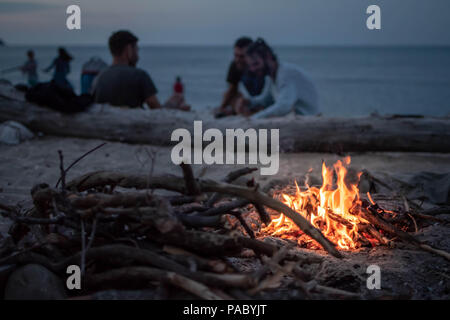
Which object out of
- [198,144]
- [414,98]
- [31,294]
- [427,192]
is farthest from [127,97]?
[414,98]

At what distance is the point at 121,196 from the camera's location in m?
2.21

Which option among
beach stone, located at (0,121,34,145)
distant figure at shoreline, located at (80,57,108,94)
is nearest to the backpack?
beach stone, located at (0,121,34,145)

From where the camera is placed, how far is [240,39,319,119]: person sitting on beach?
7434 mm

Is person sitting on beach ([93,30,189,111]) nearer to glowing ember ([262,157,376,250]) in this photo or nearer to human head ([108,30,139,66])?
human head ([108,30,139,66])

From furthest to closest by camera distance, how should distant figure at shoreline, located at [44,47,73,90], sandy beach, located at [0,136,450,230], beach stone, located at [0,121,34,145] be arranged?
1. distant figure at shoreline, located at [44,47,73,90]
2. beach stone, located at [0,121,34,145]
3. sandy beach, located at [0,136,450,230]

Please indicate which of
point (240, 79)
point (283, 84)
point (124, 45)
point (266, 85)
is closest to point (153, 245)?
point (124, 45)

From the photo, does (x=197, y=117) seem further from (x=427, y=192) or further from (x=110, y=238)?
(x=110, y=238)

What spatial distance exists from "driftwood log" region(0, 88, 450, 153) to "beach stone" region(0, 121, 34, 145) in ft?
0.49

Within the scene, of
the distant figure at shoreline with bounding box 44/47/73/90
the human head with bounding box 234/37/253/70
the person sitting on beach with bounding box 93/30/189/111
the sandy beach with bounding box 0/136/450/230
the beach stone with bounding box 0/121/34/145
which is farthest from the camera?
the distant figure at shoreline with bounding box 44/47/73/90

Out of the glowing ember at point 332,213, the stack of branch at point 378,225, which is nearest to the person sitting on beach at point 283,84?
the glowing ember at point 332,213

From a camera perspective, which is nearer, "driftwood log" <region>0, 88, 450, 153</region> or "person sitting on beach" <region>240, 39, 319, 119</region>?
"driftwood log" <region>0, 88, 450, 153</region>

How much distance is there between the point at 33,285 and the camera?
212 cm

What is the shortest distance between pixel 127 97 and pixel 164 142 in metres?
1.16
